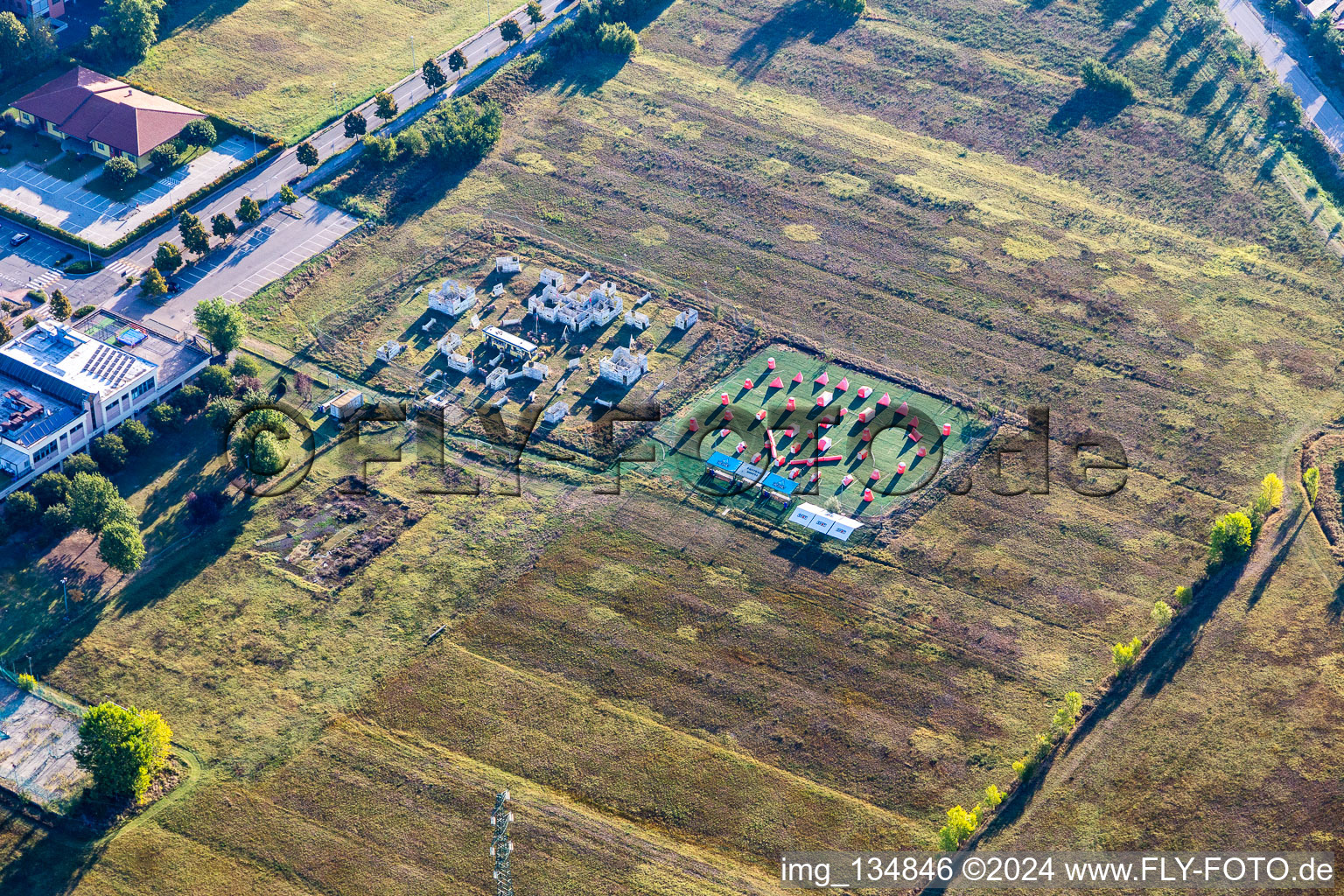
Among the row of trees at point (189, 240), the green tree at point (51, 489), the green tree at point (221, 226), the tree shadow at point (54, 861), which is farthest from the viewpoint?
the green tree at point (221, 226)

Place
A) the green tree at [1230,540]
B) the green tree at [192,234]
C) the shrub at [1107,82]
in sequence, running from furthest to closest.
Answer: the shrub at [1107,82]
the green tree at [192,234]
the green tree at [1230,540]

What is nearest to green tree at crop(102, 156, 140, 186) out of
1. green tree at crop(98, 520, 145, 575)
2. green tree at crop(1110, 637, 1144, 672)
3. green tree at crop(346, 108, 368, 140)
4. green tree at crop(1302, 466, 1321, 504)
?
green tree at crop(346, 108, 368, 140)

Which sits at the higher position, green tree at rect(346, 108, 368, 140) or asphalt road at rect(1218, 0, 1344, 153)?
asphalt road at rect(1218, 0, 1344, 153)

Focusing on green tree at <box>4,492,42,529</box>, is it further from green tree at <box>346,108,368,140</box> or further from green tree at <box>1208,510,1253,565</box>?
green tree at <box>1208,510,1253,565</box>

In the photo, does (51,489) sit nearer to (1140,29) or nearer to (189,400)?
(189,400)

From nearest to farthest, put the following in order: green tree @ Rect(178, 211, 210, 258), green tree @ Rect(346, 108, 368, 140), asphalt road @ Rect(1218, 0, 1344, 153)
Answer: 1. green tree @ Rect(178, 211, 210, 258)
2. green tree @ Rect(346, 108, 368, 140)
3. asphalt road @ Rect(1218, 0, 1344, 153)

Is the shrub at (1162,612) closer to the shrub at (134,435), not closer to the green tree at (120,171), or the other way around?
the shrub at (134,435)

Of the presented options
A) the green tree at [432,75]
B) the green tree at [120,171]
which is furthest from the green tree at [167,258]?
the green tree at [432,75]
